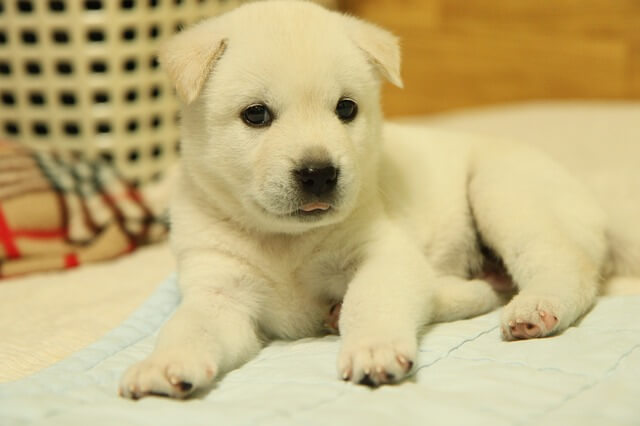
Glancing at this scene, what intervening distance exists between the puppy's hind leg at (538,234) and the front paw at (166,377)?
2.38 feet

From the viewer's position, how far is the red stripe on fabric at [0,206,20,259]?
266cm

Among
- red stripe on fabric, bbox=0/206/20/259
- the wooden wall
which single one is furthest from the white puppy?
the wooden wall

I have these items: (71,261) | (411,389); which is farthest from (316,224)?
(71,261)

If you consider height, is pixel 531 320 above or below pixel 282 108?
below

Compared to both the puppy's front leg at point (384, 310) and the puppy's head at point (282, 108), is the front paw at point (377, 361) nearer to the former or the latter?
the puppy's front leg at point (384, 310)

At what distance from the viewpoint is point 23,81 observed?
3.34 m

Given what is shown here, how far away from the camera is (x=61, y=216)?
2.87m

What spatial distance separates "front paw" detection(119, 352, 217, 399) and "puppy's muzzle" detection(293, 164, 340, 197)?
1.49 ft

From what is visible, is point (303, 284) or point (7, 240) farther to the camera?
point (7, 240)

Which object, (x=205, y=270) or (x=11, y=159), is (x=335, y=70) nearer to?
(x=205, y=270)

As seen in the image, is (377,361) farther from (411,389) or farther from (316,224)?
(316,224)

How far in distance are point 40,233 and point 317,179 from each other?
154 centimetres

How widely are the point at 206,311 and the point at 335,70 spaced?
650 millimetres

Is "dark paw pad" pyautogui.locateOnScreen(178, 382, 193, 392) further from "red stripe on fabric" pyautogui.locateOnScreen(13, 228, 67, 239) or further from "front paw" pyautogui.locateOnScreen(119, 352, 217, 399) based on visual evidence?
"red stripe on fabric" pyautogui.locateOnScreen(13, 228, 67, 239)
